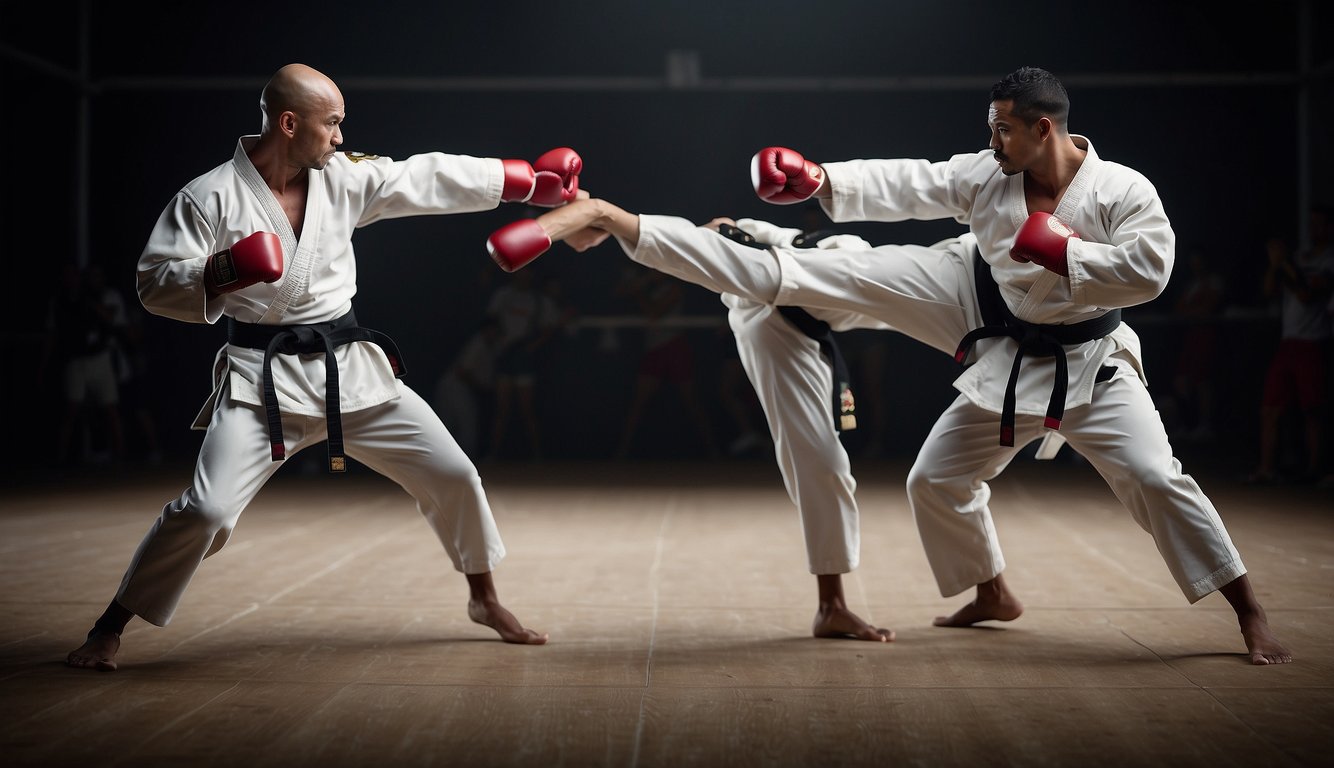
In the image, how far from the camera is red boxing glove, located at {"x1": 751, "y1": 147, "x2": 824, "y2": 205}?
2.39 meters

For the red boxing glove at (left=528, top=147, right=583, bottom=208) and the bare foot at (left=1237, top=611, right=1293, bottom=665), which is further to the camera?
the red boxing glove at (left=528, top=147, right=583, bottom=208)

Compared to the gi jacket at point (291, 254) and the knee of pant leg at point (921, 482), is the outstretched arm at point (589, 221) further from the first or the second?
the knee of pant leg at point (921, 482)

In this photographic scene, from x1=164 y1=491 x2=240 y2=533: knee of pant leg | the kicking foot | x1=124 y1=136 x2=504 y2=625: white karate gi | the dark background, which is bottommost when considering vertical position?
the kicking foot

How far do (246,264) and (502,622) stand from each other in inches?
36.5

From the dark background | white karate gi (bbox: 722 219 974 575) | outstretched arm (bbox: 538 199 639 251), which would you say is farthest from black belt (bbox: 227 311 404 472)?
the dark background

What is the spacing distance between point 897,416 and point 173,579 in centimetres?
678

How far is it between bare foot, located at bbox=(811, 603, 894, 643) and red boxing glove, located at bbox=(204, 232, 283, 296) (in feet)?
4.40

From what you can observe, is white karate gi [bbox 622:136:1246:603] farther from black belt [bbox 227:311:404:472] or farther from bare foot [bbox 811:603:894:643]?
black belt [bbox 227:311:404:472]

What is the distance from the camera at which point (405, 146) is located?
8.81m

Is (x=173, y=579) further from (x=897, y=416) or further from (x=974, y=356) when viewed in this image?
(x=897, y=416)

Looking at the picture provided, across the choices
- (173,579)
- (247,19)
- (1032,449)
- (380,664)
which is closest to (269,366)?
(173,579)

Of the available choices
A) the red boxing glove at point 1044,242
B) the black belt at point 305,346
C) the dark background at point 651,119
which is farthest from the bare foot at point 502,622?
the dark background at point 651,119

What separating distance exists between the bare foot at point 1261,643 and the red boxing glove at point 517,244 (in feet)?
5.05

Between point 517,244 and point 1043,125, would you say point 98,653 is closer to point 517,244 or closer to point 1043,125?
point 517,244
